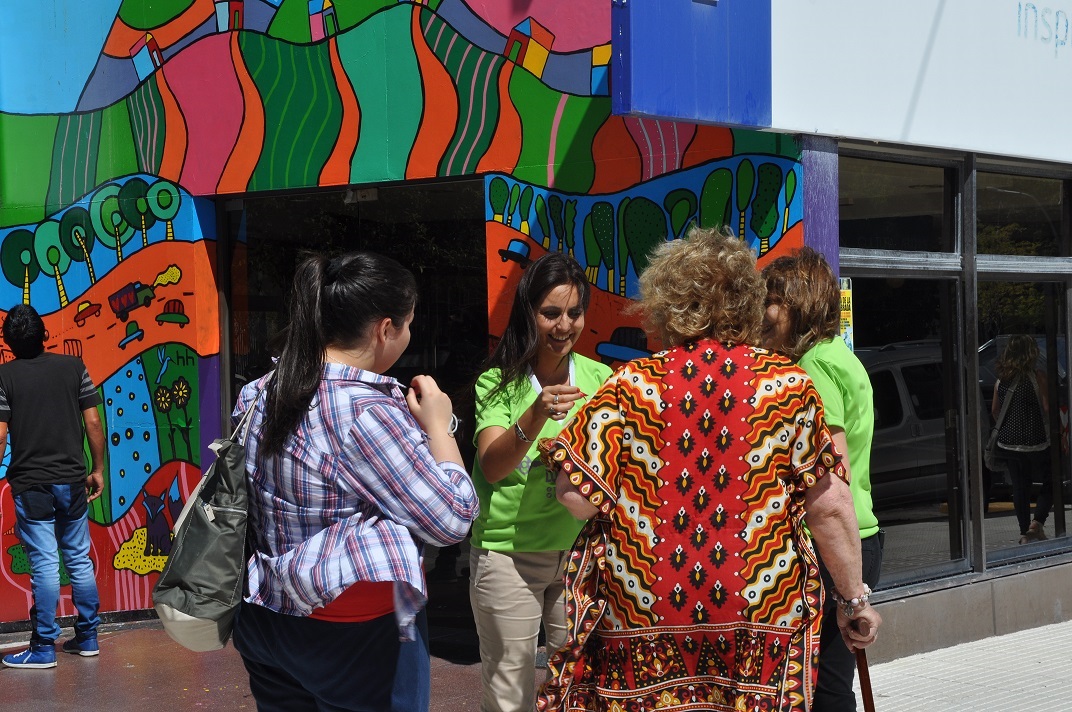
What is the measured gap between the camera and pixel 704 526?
294 cm

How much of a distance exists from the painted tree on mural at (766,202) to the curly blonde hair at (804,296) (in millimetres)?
2202

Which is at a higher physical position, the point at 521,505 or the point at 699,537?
the point at 699,537

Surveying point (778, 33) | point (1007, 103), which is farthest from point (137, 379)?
point (1007, 103)

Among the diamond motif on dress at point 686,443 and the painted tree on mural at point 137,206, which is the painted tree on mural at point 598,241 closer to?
the painted tree on mural at point 137,206

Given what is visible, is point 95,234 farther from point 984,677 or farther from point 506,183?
point 984,677

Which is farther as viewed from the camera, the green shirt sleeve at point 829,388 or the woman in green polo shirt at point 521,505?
the woman in green polo shirt at point 521,505

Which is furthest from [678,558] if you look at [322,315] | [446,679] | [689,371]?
[446,679]

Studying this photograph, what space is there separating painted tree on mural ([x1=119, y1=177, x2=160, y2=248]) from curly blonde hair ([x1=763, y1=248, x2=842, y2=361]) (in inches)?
195

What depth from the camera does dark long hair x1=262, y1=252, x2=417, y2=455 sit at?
288 cm

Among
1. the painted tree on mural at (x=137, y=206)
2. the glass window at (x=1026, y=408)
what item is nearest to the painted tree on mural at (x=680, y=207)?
the glass window at (x=1026, y=408)

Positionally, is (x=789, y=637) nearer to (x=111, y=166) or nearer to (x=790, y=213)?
(x=790, y=213)

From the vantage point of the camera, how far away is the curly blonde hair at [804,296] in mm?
3859

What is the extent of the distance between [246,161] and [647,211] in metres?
2.62

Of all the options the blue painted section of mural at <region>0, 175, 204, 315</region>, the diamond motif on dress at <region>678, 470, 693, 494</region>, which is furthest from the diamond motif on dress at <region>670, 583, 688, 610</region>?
the blue painted section of mural at <region>0, 175, 204, 315</region>
